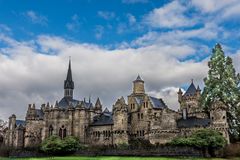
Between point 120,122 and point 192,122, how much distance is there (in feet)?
54.6

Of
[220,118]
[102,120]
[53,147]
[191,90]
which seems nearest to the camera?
[220,118]

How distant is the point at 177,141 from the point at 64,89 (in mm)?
49389

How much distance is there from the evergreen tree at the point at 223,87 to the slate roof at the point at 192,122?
8.98ft

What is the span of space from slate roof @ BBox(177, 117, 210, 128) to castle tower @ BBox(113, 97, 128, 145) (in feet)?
41.1

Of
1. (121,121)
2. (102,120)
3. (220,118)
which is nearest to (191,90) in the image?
(102,120)

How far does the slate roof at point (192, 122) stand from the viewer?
7794cm

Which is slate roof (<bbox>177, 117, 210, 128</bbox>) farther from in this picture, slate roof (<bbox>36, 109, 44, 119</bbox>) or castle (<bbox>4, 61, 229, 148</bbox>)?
slate roof (<bbox>36, 109, 44, 119</bbox>)

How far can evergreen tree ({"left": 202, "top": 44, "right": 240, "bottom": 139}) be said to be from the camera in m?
75.6

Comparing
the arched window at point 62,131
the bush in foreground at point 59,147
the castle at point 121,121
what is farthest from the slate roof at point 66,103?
the bush in foreground at point 59,147

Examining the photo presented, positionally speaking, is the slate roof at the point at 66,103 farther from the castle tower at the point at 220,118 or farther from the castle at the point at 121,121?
the castle tower at the point at 220,118

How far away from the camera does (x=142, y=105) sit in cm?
8538

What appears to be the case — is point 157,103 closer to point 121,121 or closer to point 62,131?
point 121,121

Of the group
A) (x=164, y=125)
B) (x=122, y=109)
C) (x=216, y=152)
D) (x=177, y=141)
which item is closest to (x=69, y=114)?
(x=122, y=109)

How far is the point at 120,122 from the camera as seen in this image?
83.6 metres
